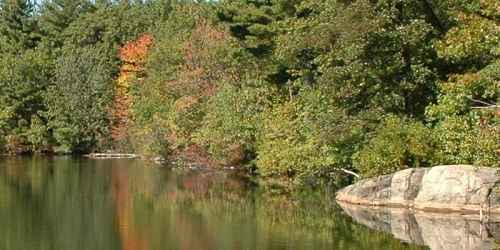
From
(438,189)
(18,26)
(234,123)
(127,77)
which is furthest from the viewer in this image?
(18,26)

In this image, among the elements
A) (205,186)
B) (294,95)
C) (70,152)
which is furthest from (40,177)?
(70,152)

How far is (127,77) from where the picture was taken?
57.2 metres

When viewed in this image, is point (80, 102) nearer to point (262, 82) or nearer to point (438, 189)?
point (262, 82)

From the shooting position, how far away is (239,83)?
4041 cm

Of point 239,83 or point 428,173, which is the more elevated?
point 239,83

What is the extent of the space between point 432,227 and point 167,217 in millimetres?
8556

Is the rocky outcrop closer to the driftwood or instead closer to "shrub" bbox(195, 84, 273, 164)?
"shrub" bbox(195, 84, 273, 164)

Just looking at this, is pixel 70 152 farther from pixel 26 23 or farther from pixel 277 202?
pixel 277 202

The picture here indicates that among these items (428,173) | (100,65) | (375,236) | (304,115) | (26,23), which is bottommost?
(375,236)

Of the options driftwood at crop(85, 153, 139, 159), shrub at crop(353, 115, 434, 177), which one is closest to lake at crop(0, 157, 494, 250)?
shrub at crop(353, 115, 434, 177)

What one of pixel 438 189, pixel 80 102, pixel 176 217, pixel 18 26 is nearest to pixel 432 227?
pixel 438 189

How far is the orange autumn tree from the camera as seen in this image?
55875 millimetres

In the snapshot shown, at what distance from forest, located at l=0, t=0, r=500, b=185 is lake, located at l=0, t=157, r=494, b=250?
2.58m

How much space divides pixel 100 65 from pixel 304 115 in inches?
1208
